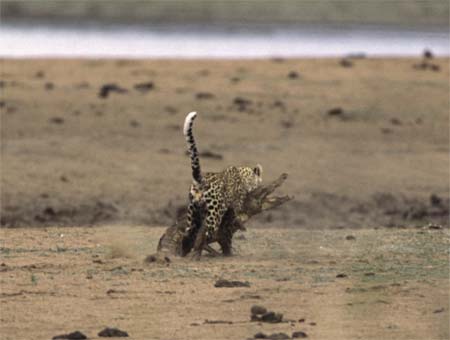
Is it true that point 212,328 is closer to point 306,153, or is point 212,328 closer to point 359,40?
point 306,153

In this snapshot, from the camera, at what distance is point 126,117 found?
68.1 ft

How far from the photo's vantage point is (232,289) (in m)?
9.66

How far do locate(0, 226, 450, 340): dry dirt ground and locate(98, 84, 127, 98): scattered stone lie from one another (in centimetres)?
1014

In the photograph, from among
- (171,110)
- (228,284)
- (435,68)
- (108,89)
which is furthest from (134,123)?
(228,284)

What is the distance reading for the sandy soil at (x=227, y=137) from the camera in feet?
51.7

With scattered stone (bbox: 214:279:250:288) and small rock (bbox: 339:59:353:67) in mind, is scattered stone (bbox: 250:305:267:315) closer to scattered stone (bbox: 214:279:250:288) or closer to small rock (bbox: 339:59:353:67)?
scattered stone (bbox: 214:279:250:288)

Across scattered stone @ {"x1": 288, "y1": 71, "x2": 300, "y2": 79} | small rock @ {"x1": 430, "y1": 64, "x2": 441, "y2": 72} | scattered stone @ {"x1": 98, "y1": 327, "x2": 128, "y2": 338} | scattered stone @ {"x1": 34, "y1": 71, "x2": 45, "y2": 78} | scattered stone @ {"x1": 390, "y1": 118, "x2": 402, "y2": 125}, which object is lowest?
scattered stone @ {"x1": 98, "y1": 327, "x2": 128, "y2": 338}

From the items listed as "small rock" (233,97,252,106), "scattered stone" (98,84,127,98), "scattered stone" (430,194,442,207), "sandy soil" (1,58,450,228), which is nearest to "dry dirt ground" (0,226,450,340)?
"sandy soil" (1,58,450,228)

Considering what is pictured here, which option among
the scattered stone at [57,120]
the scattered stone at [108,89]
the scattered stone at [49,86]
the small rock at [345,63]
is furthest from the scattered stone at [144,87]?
the small rock at [345,63]

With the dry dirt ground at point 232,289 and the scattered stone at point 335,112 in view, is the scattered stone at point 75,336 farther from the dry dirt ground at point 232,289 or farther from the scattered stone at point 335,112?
the scattered stone at point 335,112

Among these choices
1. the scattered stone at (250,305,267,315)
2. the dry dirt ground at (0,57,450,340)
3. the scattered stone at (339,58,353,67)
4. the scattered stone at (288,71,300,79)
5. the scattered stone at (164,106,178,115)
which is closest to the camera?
the scattered stone at (250,305,267,315)

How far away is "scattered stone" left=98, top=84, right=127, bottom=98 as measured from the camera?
22192 mm

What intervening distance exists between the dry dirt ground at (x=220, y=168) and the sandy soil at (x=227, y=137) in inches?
1.4

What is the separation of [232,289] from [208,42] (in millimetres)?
28665
